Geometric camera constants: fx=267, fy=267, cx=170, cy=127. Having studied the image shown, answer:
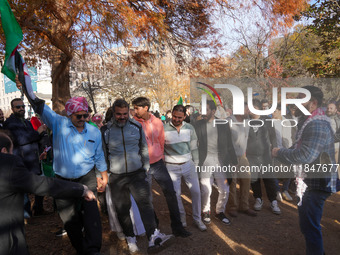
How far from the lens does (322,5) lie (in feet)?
30.5

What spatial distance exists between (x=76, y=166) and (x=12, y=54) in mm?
1476

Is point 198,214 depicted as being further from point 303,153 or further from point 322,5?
point 322,5

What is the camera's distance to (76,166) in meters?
3.24

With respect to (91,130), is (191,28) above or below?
above

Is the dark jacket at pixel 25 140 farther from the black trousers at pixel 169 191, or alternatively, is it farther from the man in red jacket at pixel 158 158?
the black trousers at pixel 169 191

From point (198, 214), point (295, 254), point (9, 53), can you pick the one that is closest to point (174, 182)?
point (198, 214)

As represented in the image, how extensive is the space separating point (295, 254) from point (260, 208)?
→ 5.43ft

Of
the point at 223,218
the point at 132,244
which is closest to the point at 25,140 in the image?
Answer: the point at 132,244

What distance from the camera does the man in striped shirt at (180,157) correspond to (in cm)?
441

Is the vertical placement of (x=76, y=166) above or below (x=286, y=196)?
above

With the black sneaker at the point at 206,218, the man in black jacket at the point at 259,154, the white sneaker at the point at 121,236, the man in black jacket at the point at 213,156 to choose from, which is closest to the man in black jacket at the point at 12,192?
the white sneaker at the point at 121,236

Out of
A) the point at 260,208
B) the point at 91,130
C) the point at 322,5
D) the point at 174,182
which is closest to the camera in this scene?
the point at 91,130

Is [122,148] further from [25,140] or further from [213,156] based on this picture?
[25,140]

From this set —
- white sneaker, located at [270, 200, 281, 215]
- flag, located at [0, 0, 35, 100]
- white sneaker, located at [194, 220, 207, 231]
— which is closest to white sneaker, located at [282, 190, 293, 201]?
white sneaker, located at [270, 200, 281, 215]
